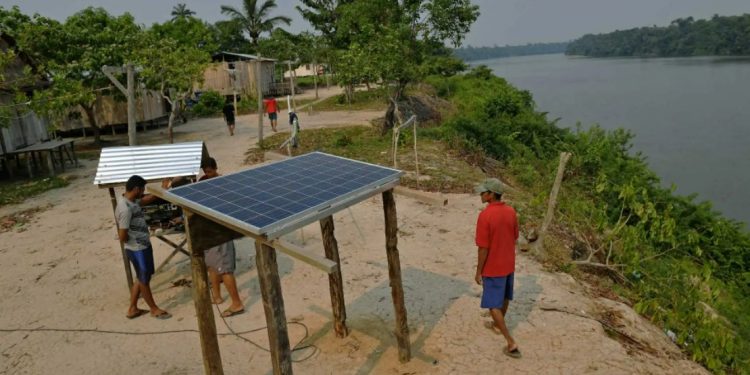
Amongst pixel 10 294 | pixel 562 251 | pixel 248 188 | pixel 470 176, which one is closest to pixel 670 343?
pixel 562 251

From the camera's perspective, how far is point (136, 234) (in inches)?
225

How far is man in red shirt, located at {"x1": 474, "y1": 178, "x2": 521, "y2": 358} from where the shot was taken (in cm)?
468

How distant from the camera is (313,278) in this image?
7.06 metres

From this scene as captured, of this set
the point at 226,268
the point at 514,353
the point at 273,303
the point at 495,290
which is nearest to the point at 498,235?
the point at 495,290

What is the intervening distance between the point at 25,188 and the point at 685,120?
3805 cm

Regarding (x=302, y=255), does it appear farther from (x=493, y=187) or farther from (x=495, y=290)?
(x=495, y=290)

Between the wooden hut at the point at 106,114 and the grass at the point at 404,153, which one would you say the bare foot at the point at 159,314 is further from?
the wooden hut at the point at 106,114

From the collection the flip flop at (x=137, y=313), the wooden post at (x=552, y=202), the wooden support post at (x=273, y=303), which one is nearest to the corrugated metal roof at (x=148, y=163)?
the flip flop at (x=137, y=313)

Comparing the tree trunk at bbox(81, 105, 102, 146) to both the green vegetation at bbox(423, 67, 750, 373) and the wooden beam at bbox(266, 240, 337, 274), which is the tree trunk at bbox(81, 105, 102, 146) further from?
the wooden beam at bbox(266, 240, 337, 274)

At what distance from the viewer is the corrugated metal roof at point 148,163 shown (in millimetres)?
6383

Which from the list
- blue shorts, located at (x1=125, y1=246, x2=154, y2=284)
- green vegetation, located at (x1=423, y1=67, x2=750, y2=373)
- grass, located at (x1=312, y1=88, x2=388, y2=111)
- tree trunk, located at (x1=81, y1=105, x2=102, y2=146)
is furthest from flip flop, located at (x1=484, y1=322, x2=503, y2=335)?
grass, located at (x1=312, y1=88, x2=388, y2=111)

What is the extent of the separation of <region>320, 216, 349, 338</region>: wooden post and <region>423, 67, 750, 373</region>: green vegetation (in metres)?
3.49

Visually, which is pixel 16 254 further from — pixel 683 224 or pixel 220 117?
pixel 220 117

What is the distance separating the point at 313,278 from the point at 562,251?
3.89 meters
